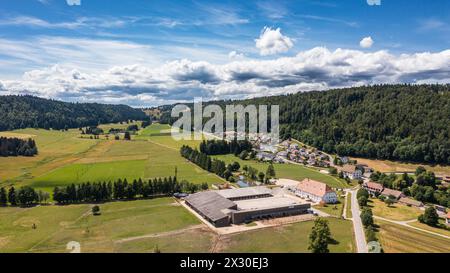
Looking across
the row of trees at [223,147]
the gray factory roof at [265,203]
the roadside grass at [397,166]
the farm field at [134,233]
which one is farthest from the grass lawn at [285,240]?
the row of trees at [223,147]

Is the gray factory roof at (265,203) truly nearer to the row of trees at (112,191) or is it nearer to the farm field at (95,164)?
the row of trees at (112,191)

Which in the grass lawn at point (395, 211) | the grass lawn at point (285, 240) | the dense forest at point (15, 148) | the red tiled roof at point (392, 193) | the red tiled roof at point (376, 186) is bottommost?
the grass lawn at point (395, 211)

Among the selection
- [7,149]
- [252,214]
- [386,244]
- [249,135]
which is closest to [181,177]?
[252,214]

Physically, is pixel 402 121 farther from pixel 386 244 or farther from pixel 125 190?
pixel 125 190

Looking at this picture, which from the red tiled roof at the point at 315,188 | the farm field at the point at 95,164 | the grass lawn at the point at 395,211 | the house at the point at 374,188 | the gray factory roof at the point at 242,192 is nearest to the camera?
the grass lawn at the point at 395,211

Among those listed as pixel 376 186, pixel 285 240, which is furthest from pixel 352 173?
pixel 285 240

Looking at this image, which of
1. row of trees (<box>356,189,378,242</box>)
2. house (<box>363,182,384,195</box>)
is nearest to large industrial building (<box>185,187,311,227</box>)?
row of trees (<box>356,189,378,242</box>)

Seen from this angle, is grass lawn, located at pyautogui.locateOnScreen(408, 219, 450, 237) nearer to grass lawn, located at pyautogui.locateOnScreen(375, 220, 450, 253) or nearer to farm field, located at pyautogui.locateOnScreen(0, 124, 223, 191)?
grass lawn, located at pyautogui.locateOnScreen(375, 220, 450, 253)
